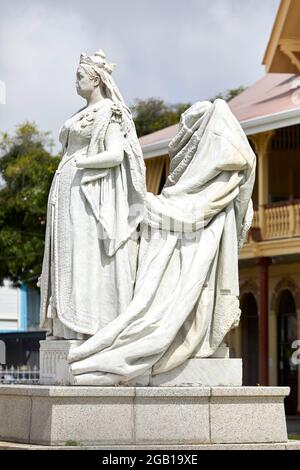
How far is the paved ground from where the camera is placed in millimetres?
26028

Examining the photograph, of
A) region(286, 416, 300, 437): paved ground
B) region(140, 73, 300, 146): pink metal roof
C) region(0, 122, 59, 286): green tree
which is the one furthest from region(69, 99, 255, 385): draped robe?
region(0, 122, 59, 286): green tree

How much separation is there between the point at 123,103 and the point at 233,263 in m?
1.57

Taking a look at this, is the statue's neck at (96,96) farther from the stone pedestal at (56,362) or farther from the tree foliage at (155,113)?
the tree foliage at (155,113)

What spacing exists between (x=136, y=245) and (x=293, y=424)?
19285mm

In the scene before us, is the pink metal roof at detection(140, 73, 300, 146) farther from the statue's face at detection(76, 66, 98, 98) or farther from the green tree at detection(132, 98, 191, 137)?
the statue's face at detection(76, 66, 98, 98)

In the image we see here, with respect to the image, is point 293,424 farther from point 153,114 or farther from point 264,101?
point 153,114

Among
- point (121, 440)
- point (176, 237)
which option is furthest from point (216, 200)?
point (121, 440)

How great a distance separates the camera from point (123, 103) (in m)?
11.4

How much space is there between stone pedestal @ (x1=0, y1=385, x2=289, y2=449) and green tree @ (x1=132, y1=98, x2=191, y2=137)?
41.0 meters

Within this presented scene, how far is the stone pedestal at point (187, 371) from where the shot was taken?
10.7m

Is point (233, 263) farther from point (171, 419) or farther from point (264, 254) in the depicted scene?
point (264, 254)

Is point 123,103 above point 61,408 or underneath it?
above

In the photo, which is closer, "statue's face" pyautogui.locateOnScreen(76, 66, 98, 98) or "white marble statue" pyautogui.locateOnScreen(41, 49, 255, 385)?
"white marble statue" pyautogui.locateOnScreen(41, 49, 255, 385)
